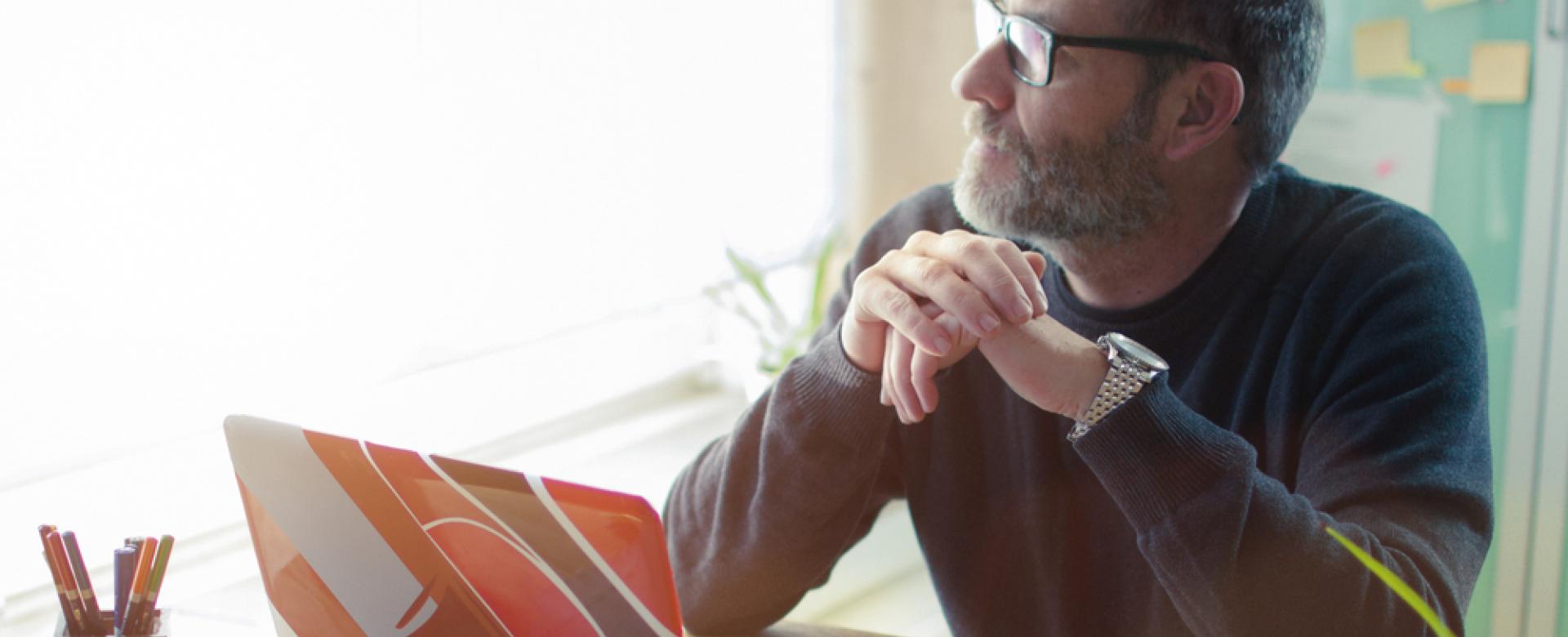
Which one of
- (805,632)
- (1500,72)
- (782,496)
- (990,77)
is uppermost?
(990,77)

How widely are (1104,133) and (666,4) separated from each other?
100cm

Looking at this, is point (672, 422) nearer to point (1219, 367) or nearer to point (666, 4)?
point (666, 4)

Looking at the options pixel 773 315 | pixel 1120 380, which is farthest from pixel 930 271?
pixel 773 315

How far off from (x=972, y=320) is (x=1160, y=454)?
172 mm

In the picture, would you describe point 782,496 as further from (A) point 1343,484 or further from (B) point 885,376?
(A) point 1343,484

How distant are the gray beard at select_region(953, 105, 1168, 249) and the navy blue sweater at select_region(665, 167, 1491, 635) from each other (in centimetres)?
8

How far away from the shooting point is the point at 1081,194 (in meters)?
1.29

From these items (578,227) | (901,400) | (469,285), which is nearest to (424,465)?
(901,400)

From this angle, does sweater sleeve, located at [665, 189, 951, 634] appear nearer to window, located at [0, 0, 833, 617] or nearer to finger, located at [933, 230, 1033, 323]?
finger, located at [933, 230, 1033, 323]

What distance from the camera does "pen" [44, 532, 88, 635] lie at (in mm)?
902

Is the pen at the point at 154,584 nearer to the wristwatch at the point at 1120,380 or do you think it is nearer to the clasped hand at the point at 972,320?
the clasped hand at the point at 972,320

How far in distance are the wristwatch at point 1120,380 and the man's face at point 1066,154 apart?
269 mm

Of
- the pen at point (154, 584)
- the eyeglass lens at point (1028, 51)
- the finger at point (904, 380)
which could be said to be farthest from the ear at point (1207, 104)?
the pen at point (154, 584)

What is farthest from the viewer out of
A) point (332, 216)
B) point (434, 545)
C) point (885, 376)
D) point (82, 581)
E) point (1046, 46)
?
point (332, 216)
